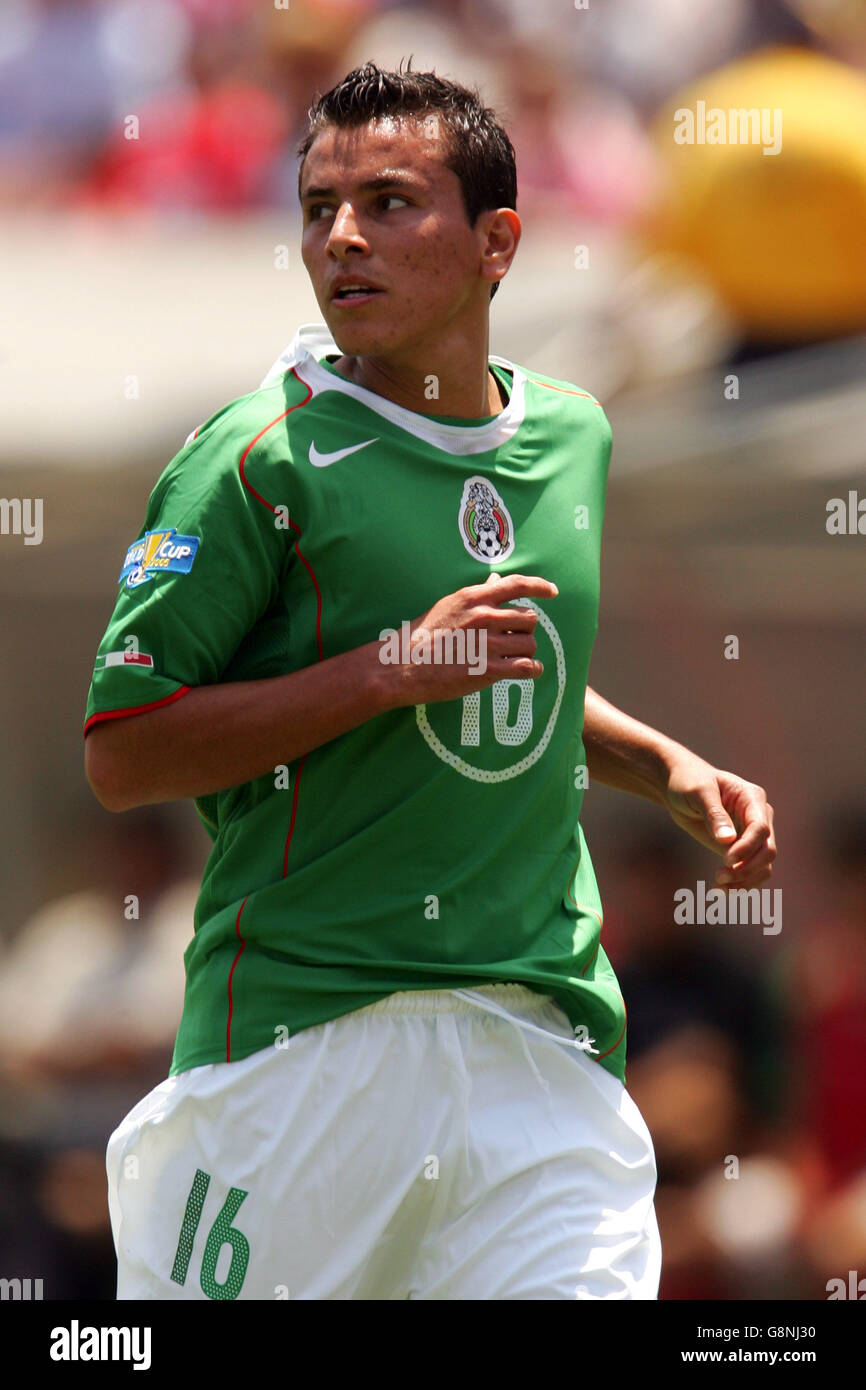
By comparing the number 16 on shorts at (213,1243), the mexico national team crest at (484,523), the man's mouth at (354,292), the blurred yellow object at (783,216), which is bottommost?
the number 16 on shorts at (213,1243)

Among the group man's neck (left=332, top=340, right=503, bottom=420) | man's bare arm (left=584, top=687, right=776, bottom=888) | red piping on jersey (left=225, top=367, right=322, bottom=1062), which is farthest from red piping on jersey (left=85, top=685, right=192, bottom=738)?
man's bare arm (left=584, top=687, right=776, bottom=888)

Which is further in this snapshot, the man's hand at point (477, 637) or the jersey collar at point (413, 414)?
the jersey collar at point (413, 414)

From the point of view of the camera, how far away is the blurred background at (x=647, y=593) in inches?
209

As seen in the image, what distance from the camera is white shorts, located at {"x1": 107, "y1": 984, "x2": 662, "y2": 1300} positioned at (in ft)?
7.90

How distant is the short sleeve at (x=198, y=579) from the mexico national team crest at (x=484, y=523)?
0.25 m

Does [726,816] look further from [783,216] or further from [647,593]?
[783,216]

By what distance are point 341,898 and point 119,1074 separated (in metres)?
3.24

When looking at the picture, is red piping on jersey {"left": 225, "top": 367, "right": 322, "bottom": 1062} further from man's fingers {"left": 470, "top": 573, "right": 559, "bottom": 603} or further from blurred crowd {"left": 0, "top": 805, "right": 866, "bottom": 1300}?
blurred crowd {"left": 0, "top": 805, "right": 866, "bottom": 1300}

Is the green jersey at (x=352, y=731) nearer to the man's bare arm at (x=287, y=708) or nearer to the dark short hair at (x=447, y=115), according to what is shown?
the man's bare arm at (x=287, y=708)

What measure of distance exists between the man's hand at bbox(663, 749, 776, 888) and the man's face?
75 centimetres

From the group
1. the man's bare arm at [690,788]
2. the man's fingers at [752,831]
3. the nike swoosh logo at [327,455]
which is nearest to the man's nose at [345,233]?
the nike swoosh logo at [327,455]

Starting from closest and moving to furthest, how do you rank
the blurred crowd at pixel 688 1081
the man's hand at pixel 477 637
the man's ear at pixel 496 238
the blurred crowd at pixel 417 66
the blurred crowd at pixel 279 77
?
the man's hand at pixel 477 637, the man's ear at pixel 496 238, the blurred crowd at pixel 688 1081, the blurred crowd at pixel 417 66, the blurred crowd at pixel 279 77
